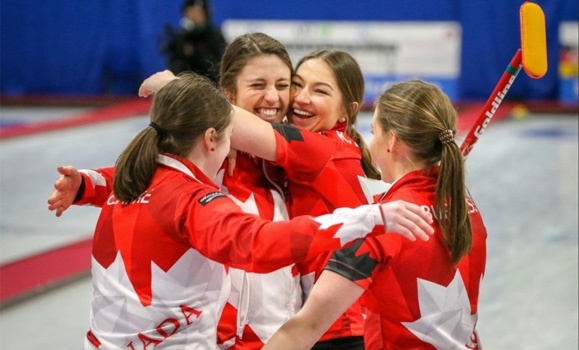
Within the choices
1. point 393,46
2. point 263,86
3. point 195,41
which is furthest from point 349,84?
point 393,46

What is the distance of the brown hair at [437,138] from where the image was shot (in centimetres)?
208

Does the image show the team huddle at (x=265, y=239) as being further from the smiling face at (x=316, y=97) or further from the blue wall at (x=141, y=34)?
the blue wall at (x=141, y=34)

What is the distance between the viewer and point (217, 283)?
2.21m

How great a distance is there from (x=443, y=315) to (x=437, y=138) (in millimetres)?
435

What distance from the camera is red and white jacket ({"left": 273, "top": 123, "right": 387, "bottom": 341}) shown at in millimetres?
2496

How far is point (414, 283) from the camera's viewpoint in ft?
6.76

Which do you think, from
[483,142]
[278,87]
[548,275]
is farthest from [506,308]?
[483,142]

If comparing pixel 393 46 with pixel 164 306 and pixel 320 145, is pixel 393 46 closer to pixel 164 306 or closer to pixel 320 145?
pixel 320 145

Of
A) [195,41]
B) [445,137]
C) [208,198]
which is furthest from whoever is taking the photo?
[195,41]

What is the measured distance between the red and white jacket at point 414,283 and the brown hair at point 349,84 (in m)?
0.67

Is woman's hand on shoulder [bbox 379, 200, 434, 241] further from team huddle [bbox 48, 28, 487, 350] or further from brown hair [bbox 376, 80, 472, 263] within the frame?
brown hair [bbox 376, 80, 472, 263]

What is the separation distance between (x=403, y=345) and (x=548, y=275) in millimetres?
3398

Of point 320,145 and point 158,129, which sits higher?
point 158,129

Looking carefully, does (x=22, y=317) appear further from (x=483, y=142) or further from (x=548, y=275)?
(x=483, y=142)
